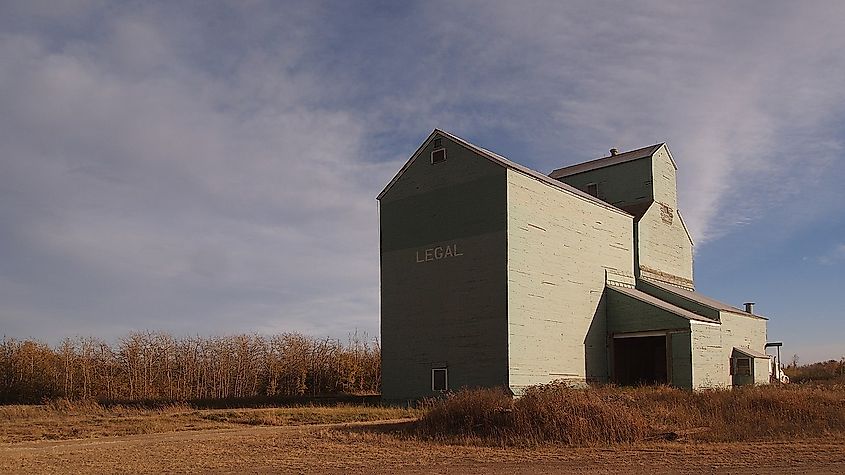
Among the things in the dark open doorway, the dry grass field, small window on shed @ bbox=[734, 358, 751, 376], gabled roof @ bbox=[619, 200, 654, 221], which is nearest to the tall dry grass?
the dry grass field

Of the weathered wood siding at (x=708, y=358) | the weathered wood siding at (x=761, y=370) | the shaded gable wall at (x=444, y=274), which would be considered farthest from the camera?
the weathered wood siding at (x=761, y=370)

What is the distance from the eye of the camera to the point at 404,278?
111 feet

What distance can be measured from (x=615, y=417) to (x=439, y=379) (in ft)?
42.4

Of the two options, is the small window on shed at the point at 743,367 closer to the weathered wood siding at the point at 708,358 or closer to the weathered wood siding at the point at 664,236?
the weathered wood siding at the point at 708,358

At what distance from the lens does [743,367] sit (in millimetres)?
36000

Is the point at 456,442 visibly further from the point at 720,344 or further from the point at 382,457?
the point at 720,344

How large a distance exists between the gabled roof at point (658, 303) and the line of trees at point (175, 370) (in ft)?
62.8

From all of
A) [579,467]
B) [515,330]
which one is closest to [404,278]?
[515,330]

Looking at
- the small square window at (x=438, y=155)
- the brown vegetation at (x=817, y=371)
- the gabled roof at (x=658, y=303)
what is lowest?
the brown vegetation at (x=817, y=371)

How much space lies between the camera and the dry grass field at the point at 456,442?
1538cm

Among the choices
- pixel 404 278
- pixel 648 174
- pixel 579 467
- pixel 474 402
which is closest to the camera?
pixel 579 467

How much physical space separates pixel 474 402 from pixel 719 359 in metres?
17.9

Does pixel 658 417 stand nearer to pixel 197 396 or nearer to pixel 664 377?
pixel 664 377

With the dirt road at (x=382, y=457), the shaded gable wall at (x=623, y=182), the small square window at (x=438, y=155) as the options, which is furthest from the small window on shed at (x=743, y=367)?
the dirt road at (x=382, y=457)
